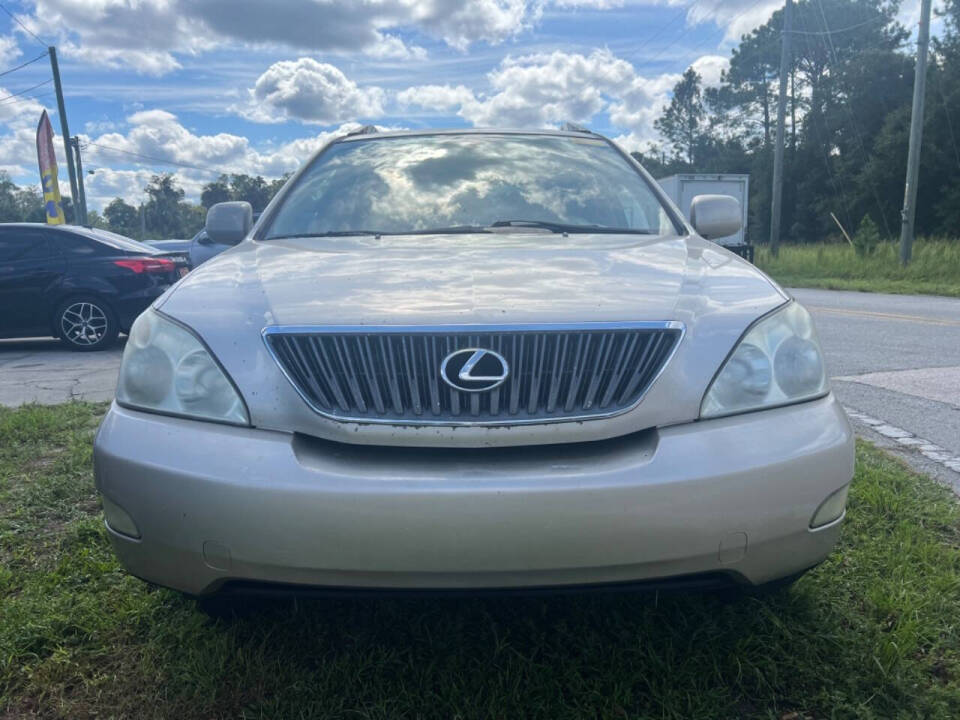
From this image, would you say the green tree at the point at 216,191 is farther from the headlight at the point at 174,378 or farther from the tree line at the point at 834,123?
the headlight at the point at 174,378

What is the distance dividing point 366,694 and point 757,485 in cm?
106

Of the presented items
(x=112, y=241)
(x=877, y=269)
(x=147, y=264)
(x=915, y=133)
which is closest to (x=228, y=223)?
(x=147, y=264)

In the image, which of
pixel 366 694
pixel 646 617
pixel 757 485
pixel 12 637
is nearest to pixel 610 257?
pixel 757 485

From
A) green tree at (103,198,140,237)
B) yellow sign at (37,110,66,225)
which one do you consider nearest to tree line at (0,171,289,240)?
green tree at (103,198,140,237)

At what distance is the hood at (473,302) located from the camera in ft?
6.00

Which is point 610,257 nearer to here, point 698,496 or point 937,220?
point 698,496

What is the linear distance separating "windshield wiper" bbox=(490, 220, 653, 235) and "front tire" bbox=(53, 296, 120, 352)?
22.0 feet

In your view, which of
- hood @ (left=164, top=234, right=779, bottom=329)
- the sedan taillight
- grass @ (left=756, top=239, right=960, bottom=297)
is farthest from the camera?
grass @ (left=756, top=239, right=960, bottom=297)

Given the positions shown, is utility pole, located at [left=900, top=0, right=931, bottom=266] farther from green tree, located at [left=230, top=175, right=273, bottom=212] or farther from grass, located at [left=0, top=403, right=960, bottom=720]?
green tree, located at [left=230, top=175, right=273, bottom=212]

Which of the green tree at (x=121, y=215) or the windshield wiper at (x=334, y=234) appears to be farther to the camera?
the green tree at (x=121, y=215)

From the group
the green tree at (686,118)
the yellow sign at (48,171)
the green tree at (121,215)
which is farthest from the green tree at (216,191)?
the yellow sign at (48,171)

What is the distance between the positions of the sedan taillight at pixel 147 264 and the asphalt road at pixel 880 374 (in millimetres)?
902

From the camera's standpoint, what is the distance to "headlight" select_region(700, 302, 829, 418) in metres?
1.90

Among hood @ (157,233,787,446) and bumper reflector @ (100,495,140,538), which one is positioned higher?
hood @ (157,233,787,446)
